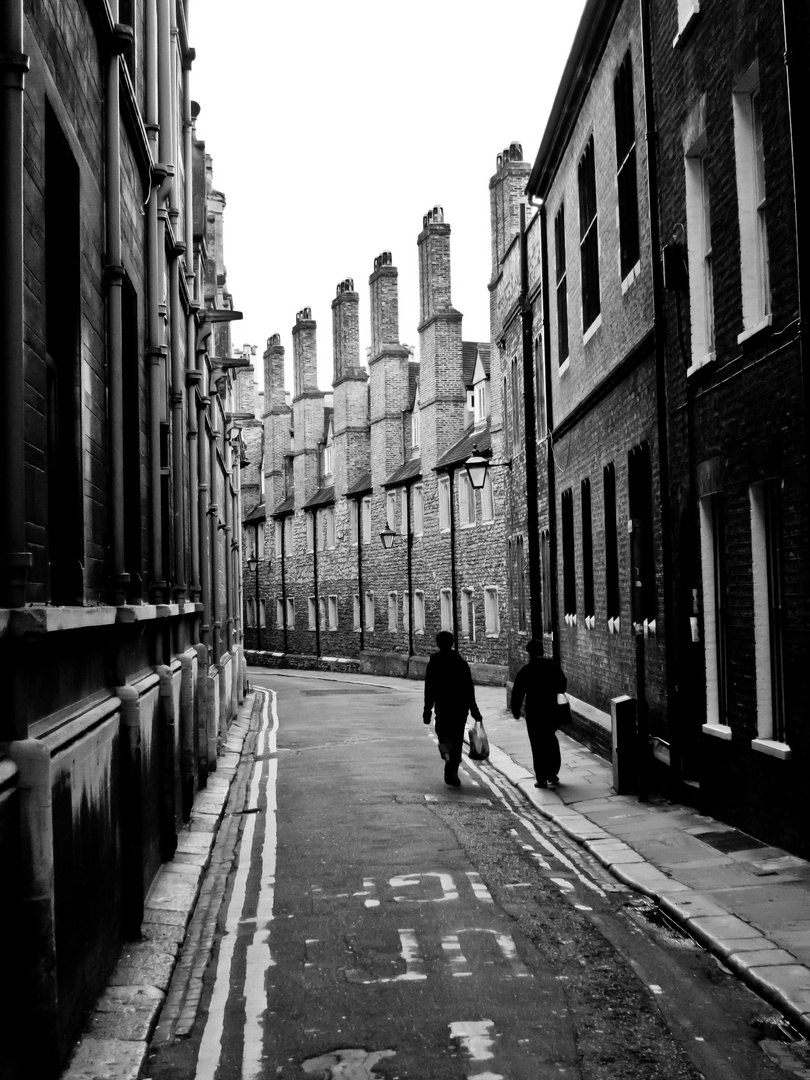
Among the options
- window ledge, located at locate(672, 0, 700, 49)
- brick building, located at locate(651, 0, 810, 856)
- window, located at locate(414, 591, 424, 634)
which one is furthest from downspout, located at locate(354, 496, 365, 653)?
window ledge, located at locate(672, 0, 700, 49)

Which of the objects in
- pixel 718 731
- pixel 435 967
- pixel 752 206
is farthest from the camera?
pixel 718 731

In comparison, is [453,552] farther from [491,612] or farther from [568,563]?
[568,563]

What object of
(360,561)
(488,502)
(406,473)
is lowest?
(360,561)

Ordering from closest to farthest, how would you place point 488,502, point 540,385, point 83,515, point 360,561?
point 83,515, point 540,385, point 488,502, point 360,561

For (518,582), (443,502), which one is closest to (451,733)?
(518,582)

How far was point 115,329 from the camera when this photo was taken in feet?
26.7

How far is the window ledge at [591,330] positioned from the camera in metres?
16.7

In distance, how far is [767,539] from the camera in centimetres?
990

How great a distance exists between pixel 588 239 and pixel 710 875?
1097 centimetres

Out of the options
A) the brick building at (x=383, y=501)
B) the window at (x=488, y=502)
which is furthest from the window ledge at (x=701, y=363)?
the window at (x=488, y=502)

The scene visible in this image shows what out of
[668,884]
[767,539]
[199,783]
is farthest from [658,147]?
[199,783]

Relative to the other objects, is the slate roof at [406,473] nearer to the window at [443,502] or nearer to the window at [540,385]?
the window at [443,502]

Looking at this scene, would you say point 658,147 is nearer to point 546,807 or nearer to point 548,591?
point 546,807

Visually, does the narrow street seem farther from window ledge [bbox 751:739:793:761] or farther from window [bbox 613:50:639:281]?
window [bbox 613:50:639:281]
